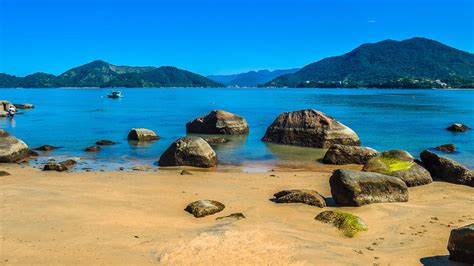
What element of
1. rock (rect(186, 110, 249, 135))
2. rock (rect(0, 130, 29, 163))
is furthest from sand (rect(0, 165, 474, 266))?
rock (rect(186, 110, 249, 135))

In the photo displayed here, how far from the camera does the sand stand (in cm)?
889

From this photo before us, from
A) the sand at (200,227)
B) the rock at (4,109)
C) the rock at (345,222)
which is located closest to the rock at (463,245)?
the sand at (200,227)

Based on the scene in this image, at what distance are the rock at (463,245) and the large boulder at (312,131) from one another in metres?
20.0

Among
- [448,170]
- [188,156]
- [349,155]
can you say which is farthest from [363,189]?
[188,156]

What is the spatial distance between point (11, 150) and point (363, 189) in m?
18.7

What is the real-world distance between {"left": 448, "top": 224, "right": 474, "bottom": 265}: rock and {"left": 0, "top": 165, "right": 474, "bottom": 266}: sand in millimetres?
299

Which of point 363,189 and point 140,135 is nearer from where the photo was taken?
point 363,189

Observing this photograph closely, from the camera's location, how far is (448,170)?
18.1 m

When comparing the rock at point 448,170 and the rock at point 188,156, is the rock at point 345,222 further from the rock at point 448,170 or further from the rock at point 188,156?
the rock at point 188,156

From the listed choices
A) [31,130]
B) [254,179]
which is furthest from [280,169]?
[31,130]

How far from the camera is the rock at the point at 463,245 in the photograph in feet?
28.3

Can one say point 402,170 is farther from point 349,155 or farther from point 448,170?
point 349,155

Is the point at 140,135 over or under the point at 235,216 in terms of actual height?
under

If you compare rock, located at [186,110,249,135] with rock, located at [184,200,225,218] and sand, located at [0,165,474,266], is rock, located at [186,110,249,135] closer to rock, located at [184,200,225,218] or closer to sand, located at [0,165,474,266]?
sand, located at [0,165,474,266]
